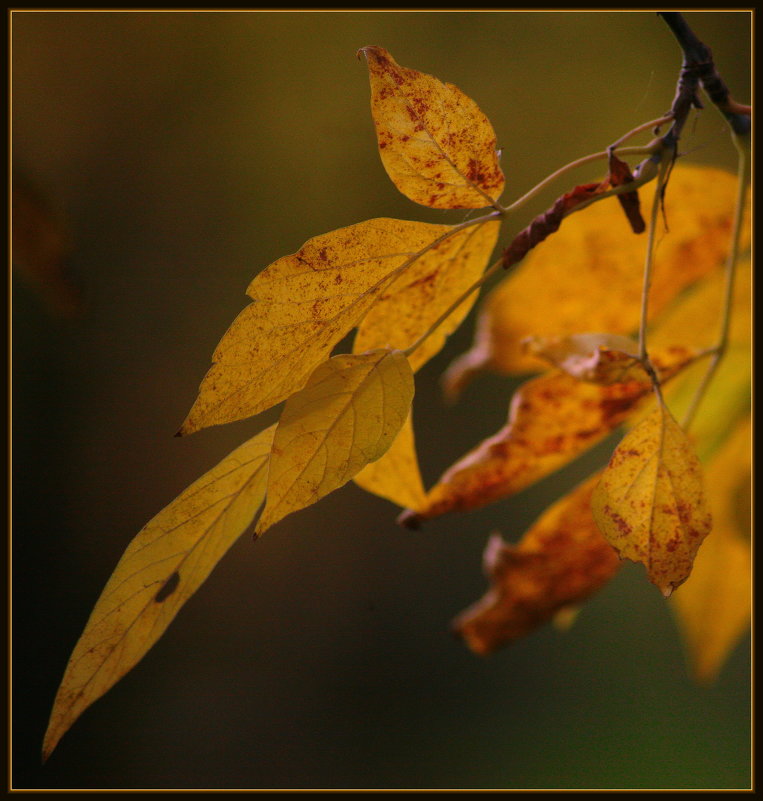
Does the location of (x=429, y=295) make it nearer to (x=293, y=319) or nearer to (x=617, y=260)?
(x=293, y=319)

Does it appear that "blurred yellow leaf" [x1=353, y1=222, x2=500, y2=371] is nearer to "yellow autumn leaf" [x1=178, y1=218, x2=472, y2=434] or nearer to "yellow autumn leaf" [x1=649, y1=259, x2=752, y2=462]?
"yellow autumn leaf" [x1=178, y1=218, x2=472, y2=434]

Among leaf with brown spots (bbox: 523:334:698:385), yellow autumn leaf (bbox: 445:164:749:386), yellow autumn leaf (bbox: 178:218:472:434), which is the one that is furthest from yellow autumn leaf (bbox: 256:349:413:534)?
yellow autumn leaf (bbox: 445:164:749:386)

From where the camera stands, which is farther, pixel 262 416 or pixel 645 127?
pixel 262 416

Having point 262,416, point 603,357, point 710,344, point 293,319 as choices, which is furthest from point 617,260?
point 262,416

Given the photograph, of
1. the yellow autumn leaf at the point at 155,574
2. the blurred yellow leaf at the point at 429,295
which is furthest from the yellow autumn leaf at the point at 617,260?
the yellow autumn leaf at the point at 155,574

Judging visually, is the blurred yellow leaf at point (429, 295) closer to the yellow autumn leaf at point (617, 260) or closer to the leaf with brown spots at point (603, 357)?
the leaf with brown spots at point (603, 357)

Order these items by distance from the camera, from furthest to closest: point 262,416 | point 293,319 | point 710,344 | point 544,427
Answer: point 262,416 → point 710,344 → point 544,427 → point 293,319

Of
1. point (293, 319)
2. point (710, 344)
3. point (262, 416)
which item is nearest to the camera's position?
point (293, 319)
